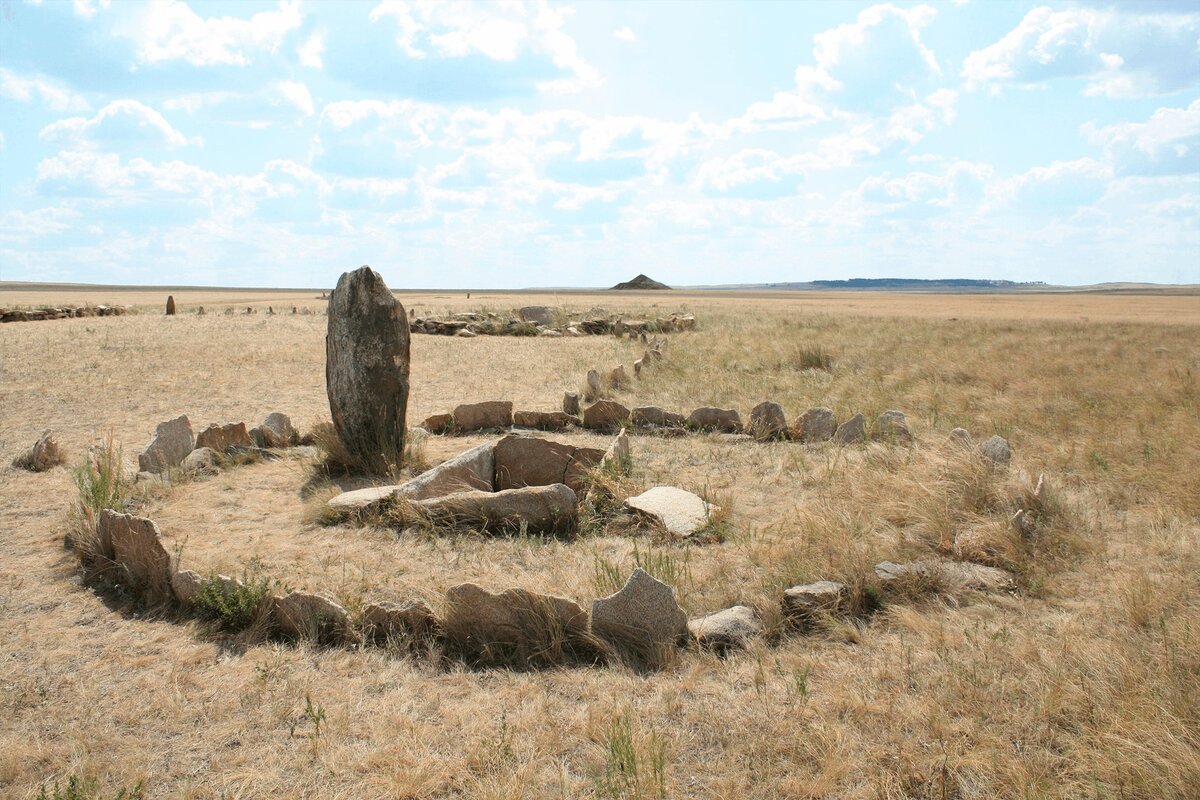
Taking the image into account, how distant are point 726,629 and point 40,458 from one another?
7.56m

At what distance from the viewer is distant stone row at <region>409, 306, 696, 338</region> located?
2423 centimetres

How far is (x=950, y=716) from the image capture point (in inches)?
152

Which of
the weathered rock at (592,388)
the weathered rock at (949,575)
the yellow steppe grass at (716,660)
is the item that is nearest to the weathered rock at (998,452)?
the yellow steppe grass at (716,660)

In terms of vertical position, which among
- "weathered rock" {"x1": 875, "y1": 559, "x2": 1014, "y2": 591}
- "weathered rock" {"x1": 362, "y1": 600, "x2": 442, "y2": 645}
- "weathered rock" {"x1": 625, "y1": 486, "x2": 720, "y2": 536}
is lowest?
"weathered rock" {"x1": 362, "y1": 600, "x2": 442, "y2": 645}

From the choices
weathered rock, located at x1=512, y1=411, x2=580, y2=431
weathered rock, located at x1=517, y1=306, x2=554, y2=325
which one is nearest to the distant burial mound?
weathered rock, located at x1=517, y1=306, x2=554, y2=325

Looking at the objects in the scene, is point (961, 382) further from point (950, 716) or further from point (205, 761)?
point (205, 761)

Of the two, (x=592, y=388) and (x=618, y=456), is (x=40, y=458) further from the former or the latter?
(x=592, y=388)

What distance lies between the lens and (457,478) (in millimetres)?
7352

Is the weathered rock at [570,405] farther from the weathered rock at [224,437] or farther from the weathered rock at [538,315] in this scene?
the weathered rock at [538,315]

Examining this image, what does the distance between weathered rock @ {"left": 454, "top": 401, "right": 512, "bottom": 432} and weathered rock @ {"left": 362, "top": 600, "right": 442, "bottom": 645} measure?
5601mm

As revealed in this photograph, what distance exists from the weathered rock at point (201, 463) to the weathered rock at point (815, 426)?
629cm

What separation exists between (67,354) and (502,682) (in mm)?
15949

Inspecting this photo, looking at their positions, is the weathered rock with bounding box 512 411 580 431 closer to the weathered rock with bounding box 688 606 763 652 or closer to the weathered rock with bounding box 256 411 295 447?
the weathered rock with bounding box 256 411 295 447

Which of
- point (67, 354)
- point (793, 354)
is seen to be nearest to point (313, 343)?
point (67, 354)
